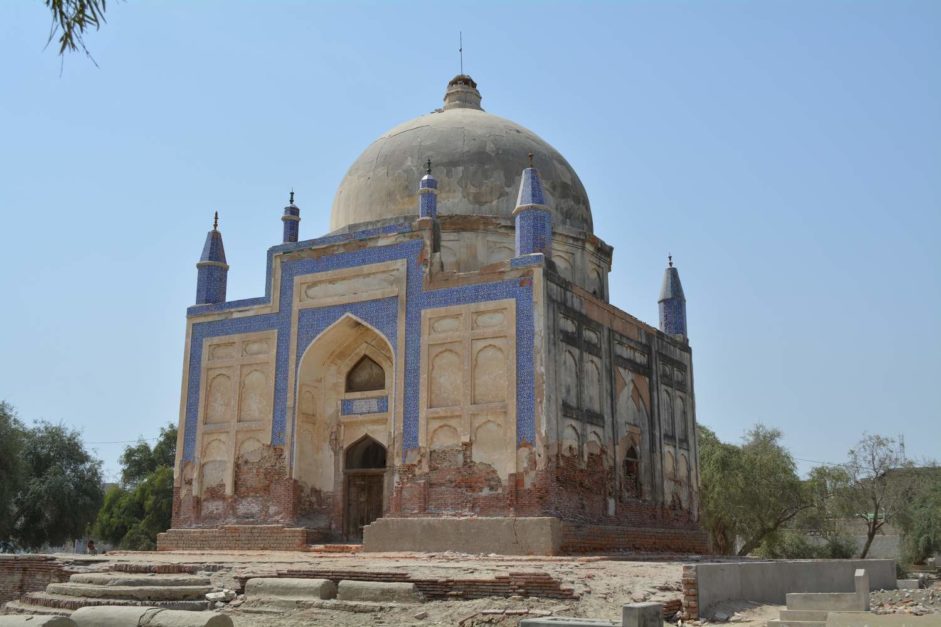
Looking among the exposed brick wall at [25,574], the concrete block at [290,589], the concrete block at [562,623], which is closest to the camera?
the concrete block at [562,623]

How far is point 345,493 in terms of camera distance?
69.1 ft

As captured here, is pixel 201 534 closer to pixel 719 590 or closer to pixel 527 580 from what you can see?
pixel 527 580

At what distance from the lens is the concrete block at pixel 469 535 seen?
17125mm

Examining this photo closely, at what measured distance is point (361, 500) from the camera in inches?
828

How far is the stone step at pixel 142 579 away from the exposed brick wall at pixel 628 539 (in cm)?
673

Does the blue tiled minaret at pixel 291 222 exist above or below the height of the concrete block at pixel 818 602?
above

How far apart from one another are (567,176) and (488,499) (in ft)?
32.4

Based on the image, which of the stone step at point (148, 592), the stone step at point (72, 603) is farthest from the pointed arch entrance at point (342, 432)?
the stone step at point (148, 592)

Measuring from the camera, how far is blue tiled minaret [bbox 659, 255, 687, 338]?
2555cm

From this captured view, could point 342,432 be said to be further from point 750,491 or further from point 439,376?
point 750,491

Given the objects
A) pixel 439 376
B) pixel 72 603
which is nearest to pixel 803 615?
pixel 72 603

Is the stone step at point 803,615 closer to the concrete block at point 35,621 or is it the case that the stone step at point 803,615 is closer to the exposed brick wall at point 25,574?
the concrete block at point 35,621

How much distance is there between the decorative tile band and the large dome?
15.3 feet

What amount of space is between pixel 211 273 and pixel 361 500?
6.69 meters
